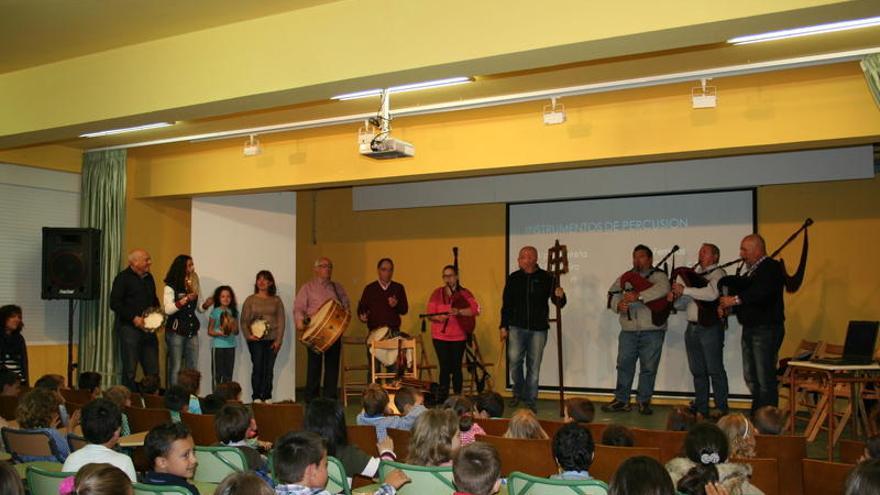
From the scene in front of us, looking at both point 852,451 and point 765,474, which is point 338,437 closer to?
point 765,474

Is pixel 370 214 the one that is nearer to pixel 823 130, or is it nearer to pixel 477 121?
pixel 477 121

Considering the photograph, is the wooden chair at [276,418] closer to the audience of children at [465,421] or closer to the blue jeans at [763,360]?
the audience of children at [465,421]

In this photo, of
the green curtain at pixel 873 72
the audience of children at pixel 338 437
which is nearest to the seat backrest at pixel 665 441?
the audience of children at pixel 338 437

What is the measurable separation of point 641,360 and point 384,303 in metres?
2.74

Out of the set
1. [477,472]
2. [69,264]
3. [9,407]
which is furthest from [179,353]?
[477,472]

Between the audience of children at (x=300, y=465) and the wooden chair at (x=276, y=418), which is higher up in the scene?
the audience of children at (x=300, y=465)

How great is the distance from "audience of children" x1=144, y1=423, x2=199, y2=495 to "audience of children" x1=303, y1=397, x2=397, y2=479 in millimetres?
630

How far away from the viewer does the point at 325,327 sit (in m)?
8.77

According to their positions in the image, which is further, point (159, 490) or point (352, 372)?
point (352, 372)

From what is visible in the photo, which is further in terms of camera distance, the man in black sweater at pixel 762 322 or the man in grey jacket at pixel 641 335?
the man in grey jacket at pixel 641 335

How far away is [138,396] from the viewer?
6.17 m

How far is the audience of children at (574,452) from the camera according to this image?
3.47 meters

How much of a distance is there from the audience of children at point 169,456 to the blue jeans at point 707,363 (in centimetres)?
509

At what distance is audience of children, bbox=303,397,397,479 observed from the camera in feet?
13.0
